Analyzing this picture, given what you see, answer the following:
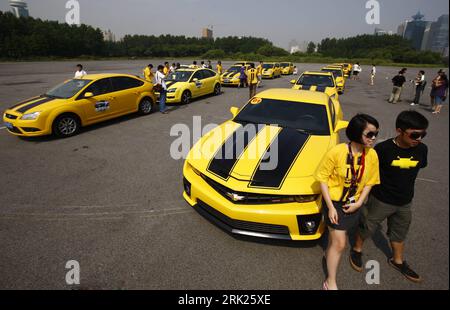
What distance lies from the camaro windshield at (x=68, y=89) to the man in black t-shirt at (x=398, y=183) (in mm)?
7349

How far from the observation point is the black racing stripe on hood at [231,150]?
302cm

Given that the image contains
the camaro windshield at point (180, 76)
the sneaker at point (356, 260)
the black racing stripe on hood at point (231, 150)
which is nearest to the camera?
the sneaker at point (356, 260)

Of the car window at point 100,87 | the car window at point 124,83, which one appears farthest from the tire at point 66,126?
the car window at point 124,83

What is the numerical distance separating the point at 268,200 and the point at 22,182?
4.37m

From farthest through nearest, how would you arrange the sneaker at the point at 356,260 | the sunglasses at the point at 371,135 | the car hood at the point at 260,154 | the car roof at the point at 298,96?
the car roof at the point at 298,96 < the car hood at the point at 260,154 < the sneaker at the point at 356,260 < the sunglasses at the point at 371,135

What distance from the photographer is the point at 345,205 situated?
217cm

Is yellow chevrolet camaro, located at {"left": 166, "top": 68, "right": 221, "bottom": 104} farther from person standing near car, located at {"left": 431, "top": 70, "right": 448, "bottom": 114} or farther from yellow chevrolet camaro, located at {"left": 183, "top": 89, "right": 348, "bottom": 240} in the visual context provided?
person standing near car, located at {"left": 431, "top": 70, "right": 448, "bottom": 114}

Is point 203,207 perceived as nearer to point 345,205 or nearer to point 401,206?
point 345,205

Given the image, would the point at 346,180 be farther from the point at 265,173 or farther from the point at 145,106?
the point at 145,106

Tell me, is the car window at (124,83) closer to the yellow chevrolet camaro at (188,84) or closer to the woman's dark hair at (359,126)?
the yellow chevrolet camaro at (188,84)

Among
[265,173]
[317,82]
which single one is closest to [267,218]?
[265,173]

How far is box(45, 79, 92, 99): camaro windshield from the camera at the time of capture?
22.0 feet

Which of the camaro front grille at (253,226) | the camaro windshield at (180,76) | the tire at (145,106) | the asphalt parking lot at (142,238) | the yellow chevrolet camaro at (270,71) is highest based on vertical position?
the yellow chevrolet camaro at (270,71)
